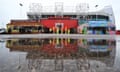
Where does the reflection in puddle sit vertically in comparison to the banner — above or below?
above

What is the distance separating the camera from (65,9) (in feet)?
289

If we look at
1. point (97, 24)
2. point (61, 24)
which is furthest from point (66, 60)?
point (61, 24)

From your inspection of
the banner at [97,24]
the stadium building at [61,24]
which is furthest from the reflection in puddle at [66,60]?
the banner at [97,24]

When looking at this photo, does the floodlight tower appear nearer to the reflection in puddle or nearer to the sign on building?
the sign on building

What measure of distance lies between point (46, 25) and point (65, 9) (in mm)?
11237

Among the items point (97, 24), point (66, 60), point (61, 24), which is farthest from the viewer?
point (61, 24)

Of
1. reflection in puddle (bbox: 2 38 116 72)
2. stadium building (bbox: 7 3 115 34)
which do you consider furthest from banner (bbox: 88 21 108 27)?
reflection in puddle (bbox: 2 38 116 72)

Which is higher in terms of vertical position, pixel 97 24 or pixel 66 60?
pixel 66 60

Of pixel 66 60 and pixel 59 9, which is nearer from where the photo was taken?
pixel 66 60

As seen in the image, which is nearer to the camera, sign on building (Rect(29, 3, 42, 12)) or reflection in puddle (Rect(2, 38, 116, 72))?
reflection in puddle (Rect(2, 38, 116, 72))

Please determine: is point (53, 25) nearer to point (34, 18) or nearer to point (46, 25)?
point (46, 25)

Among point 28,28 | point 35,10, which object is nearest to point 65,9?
point 35,10

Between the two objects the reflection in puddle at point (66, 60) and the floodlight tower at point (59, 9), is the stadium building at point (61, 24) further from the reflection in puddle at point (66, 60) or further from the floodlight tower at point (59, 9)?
the reflection in puddle at point (66, 60)

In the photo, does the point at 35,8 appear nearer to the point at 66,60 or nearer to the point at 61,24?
the point at 61,24
